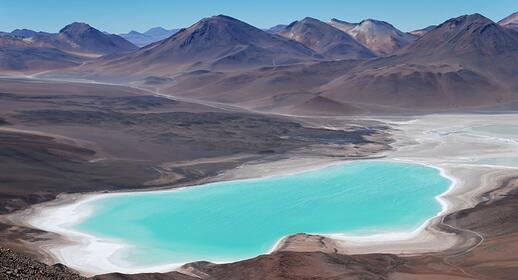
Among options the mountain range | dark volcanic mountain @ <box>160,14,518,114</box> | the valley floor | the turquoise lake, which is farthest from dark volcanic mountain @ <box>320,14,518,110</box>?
the turquoise lake

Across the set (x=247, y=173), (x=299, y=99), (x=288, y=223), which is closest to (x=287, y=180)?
(x=247, y=173)

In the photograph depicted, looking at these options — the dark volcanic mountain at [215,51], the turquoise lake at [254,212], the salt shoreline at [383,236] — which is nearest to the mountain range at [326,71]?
the dark volcanic mountain at [215,51]

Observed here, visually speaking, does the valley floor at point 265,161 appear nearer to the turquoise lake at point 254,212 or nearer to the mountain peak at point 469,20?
the turquoise lake at point 254,212

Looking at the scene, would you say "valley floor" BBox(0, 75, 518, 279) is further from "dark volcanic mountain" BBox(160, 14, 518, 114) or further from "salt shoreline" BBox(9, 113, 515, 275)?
"dark volcanic mountain" BBox(160, 14, 518, 114)

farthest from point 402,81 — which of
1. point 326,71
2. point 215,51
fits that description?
point 215,51

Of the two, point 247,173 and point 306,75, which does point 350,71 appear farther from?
point 247,173

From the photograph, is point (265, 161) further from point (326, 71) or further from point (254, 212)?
point (326, 71)
